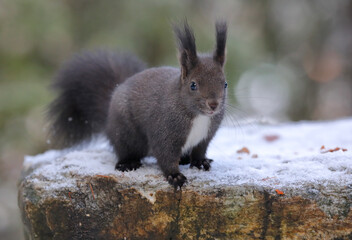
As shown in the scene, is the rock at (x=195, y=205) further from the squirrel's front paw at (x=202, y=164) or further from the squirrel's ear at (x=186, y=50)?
the squirrel's ear at (x=186, y=50)

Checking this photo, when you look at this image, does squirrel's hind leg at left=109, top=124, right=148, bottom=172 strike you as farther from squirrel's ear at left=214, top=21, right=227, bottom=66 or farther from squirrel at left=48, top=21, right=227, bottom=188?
squirrel's ear at left=214, top=21, right=227, bottom=66

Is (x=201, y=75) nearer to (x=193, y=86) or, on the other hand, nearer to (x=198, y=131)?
(x=193, y=86)

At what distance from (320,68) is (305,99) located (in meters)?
0.64

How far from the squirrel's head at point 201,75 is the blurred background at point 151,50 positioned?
2.81 feet

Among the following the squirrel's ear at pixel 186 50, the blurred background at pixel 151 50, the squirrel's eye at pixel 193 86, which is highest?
the blurred background at pixel 151 50

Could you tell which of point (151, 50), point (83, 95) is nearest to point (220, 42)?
point (83, 95)

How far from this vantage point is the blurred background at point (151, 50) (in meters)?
4.68

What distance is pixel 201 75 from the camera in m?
2.34

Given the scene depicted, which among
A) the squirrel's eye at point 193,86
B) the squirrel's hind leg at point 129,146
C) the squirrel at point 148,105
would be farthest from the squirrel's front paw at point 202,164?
the squirrel's eye at point 193,86

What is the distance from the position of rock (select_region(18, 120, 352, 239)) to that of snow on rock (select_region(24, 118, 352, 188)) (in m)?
0.01

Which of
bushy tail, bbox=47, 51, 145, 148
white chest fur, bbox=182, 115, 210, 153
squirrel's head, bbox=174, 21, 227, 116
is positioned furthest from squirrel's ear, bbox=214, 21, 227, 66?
bushy tail, bbox=47, 51, 145, 148

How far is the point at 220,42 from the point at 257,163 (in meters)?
0.78

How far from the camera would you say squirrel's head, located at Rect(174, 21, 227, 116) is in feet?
7.50

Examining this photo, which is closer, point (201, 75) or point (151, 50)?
point (201, 75)
